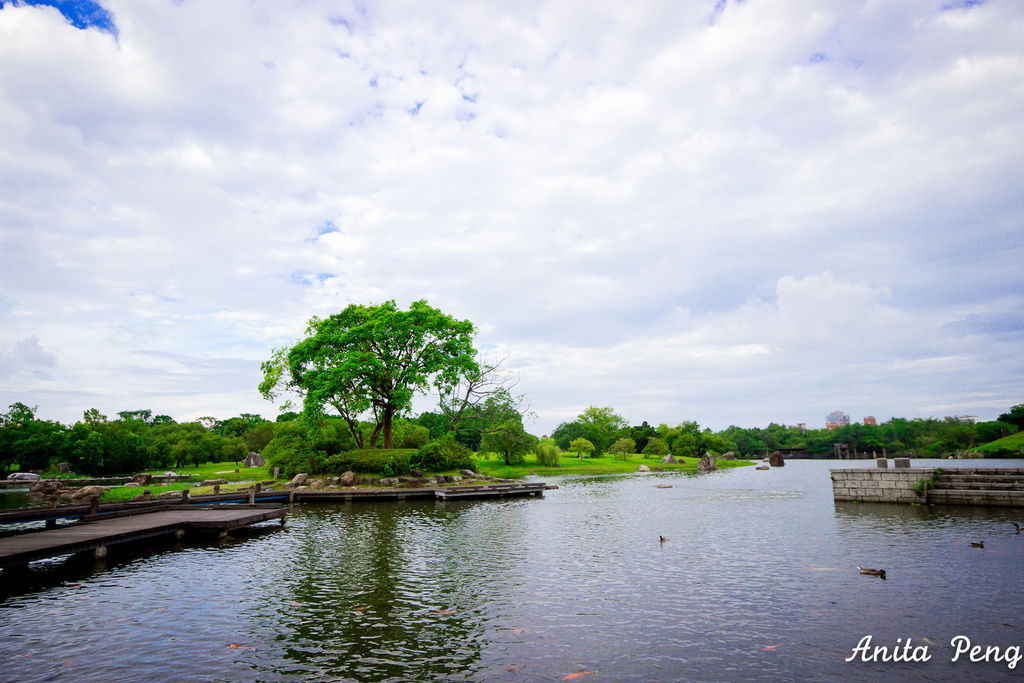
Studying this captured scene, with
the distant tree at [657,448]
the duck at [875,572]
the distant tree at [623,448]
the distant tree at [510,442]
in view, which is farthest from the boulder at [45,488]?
the distant tree at [657,448]

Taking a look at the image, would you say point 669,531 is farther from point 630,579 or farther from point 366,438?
point 366,438

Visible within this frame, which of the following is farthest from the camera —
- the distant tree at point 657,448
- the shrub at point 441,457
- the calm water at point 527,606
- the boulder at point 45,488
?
the distant tree at point 657,448

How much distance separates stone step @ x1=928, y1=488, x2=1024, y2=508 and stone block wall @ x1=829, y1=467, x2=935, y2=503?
36.5 inches

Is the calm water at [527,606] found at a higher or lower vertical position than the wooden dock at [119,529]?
lower

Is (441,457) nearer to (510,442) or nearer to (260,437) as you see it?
(510,442)

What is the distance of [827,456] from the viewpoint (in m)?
199

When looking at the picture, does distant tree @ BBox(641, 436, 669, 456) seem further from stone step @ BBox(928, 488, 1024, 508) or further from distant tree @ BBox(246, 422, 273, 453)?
stone step @ BBox(928, 488, 1024, 508)

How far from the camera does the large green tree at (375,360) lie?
56.1 m

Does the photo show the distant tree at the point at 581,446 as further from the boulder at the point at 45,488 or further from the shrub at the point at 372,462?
the boulder at the point at 45,488

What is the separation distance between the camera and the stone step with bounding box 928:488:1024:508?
108ft

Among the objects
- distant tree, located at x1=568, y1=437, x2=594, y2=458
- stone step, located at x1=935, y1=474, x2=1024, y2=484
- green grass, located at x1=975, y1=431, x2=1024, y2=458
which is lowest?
green grass, located at x1=975, y1=431, x2=1024, y2=458

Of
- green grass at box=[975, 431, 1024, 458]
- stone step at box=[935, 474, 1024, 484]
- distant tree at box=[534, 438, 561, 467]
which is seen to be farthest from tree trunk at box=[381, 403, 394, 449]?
green grass at box=[975, 431, 1024, 458]

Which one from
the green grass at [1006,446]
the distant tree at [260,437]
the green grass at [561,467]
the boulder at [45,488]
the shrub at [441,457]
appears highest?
the distant tree at [260,437]

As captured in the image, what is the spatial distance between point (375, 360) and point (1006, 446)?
15900 cm
